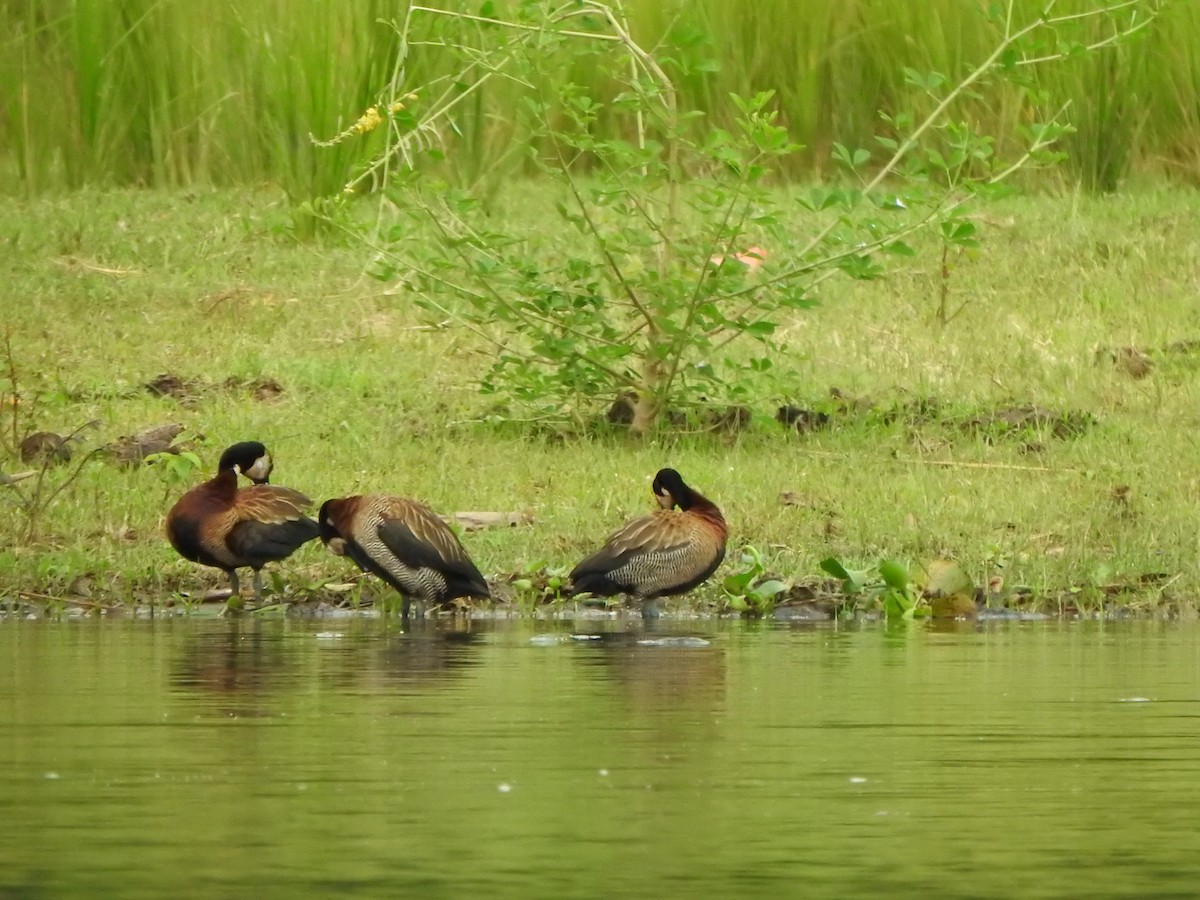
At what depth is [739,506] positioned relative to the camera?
12133 millimetres

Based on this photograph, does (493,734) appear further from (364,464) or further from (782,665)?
(364,464)

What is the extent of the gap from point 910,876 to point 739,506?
7.32m

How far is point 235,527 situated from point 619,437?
11.1 feet

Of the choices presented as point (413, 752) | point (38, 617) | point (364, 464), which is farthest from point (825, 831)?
point (364, 464)

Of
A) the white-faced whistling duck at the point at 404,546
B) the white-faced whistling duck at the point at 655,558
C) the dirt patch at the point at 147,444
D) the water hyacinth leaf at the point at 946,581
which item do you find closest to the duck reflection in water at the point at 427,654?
the white-faced whistling duck at the point at 404,546

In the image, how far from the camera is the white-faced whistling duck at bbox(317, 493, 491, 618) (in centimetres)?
1040

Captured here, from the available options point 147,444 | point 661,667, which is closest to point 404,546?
point 661,667

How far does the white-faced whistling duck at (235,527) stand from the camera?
1085 cm

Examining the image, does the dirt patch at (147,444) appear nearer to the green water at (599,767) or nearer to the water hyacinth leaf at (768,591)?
the green water at (599,767)

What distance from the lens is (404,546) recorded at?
34.2 feet

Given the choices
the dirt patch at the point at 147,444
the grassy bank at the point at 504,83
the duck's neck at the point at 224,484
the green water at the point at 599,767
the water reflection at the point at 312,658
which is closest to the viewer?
the green water at the point at 599,767

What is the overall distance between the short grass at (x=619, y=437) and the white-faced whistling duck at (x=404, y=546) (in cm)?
61

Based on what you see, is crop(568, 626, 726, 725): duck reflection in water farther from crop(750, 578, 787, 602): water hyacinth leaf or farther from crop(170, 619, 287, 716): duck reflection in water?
crop(170, 619, 287, 716): duck reflection in water

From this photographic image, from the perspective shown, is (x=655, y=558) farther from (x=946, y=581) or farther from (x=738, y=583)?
(x=946, y=581)
